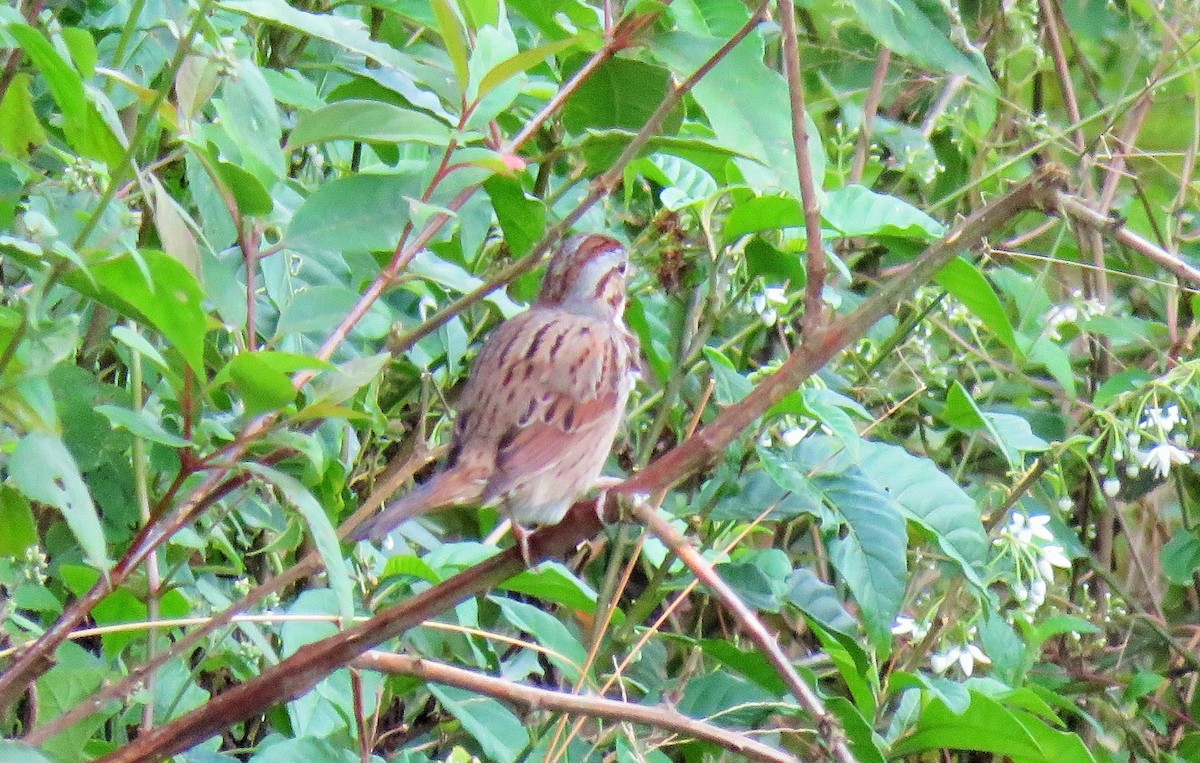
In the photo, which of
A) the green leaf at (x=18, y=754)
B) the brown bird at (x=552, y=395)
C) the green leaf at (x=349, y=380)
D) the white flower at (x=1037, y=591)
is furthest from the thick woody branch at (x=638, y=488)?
the white flower at (x=1037, y=591)

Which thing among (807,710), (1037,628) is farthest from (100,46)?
(1037,628)

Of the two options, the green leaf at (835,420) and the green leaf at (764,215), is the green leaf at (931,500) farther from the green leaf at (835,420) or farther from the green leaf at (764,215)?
the green leaf at (764,215)

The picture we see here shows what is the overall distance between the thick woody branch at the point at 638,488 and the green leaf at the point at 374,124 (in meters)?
0.51

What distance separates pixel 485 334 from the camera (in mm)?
3205

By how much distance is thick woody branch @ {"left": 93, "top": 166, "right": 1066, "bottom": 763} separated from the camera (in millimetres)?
1521

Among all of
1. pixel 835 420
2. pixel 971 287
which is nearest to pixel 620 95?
pixel 835 420

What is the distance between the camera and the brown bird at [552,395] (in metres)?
2.57

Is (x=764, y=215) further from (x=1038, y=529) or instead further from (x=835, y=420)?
(x=1038, y=529)

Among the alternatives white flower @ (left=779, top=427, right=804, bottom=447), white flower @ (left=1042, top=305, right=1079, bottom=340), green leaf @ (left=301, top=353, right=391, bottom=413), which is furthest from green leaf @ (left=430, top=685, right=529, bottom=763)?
white flower @ (left=1042, top=305, right=1079, bottom=340)

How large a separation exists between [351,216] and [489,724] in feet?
3.14

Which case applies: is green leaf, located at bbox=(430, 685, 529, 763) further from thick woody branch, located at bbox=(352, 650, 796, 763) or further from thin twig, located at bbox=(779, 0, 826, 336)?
thin twig, located at bbox=(779, 0, 826, 336)

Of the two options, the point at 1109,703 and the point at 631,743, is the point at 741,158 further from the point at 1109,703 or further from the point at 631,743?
the point at 1109,703

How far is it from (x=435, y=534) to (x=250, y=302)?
1479 millimetres

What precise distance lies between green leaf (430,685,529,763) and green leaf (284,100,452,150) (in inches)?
37.9
